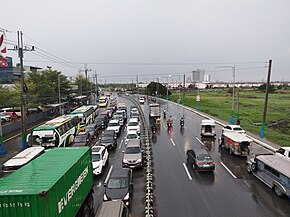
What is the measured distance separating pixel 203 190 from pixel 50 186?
10299 millimetres

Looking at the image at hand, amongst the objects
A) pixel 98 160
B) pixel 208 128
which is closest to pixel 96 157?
pixel 98 160

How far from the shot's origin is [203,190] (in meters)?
15.0

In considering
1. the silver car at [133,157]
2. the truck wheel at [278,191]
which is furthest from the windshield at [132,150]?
the truck wheel at [278,191]

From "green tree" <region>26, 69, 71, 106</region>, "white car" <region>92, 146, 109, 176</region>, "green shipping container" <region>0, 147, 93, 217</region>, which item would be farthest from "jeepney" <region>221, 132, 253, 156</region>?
"green tree" <region>26, 69, 71, 106</region>

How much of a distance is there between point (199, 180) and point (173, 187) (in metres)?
2.23

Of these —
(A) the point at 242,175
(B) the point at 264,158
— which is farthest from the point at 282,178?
(A) the point at 242,175

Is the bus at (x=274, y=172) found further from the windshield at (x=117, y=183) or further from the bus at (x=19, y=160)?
the bus at (x=19, y=160)

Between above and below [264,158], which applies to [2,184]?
above

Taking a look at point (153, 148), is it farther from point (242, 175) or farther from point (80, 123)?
point (80, 123)

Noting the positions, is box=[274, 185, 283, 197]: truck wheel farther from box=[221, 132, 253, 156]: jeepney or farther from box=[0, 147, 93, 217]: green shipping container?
box=[0, 147, 93, 217]: green shipping container

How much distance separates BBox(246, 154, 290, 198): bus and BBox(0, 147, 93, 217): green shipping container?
10.7 meters

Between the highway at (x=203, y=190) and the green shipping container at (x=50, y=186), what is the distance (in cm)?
377

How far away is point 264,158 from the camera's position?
51.9 ft

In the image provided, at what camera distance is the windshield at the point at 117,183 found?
44.5 ft
